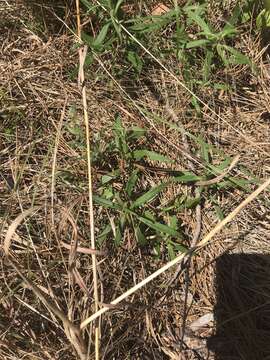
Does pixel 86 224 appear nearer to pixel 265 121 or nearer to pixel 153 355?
pixel 153 355

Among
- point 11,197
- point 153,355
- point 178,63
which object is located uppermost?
point 178,63

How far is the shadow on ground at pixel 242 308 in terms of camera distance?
1.74 meters

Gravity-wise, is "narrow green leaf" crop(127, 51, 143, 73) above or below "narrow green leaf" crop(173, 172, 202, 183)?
above

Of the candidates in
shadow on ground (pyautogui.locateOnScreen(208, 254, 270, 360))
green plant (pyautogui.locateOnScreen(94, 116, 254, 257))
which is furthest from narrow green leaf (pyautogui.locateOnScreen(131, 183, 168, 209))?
shadow on ground (pyautogui.locateOnScreen(208, 254, 270, 360))

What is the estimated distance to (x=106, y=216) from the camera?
1807mm

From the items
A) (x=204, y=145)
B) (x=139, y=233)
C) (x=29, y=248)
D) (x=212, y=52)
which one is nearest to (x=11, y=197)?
(x=29, y=248)

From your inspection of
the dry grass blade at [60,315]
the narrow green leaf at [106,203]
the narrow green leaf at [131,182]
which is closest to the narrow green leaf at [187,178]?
the narrow green leaf at [131,182]

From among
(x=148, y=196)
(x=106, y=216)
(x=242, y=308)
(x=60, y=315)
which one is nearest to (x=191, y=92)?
(x=148, y=196)

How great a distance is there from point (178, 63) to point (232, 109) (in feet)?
0.96

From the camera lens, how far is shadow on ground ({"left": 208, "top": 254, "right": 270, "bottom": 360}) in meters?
1.74

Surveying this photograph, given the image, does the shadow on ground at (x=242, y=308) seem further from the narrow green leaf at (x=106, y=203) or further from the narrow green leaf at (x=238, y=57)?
the narrow green leaf at (x=238, y=57)

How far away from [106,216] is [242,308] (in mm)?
589

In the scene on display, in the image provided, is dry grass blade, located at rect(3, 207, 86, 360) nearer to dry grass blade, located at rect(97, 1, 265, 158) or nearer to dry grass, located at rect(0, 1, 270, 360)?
dry grass, located at rect(0, 1, 270, 360)

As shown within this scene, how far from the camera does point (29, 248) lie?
1784mm
